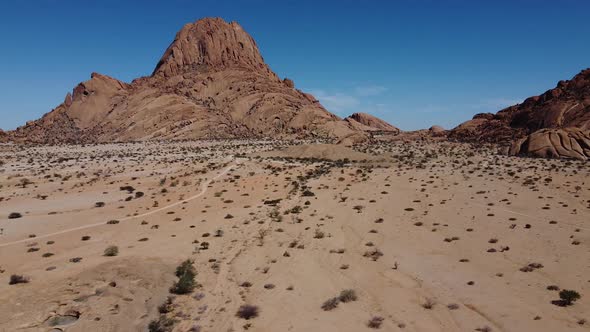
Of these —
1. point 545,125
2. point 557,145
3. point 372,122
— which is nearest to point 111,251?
point 557,145

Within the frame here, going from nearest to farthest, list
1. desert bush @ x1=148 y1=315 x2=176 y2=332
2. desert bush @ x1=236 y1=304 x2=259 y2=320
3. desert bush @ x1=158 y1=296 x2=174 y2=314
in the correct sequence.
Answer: desert bush @ x1=148 y1=315 x2=176 y2=332, desert bush @ x1=236 y1=304 x2=259 y2=320, desert bush @ x1=158 y1=296 x2=174 y2=314

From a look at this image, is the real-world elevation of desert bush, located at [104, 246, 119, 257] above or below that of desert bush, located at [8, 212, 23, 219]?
below

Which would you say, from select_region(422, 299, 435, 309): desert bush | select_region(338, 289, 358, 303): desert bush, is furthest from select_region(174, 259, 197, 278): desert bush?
select_region(422, 299, 435, 309): desert bush

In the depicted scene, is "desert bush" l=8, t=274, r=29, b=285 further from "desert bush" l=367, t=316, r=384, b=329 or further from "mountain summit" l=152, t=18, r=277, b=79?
"mountain summit" l=152, t=18, r=277, b=79

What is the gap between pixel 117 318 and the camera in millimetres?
13000

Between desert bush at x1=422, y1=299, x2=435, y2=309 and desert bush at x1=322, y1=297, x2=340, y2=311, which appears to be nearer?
desert bush at x1=422, y1=299, x2=435, y2=309

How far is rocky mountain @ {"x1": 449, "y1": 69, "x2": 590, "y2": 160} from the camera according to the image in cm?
4916

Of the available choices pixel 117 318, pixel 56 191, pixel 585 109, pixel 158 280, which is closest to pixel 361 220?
pixel 158 280

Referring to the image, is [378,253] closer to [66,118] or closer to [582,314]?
[582,314]

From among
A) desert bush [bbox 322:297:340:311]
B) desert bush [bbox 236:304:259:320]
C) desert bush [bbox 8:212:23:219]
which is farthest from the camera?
desert bush [bbox 8:212:23:219]

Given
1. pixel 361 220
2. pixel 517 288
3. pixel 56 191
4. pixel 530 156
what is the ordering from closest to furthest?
pixel 517 288, pixel 361 220, pixel 56 191, pixel 530 156

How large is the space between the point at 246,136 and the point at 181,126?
1627 centimetres

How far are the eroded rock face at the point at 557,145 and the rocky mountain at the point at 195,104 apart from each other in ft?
153

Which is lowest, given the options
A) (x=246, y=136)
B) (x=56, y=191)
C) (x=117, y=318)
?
(x=117, y=318)
